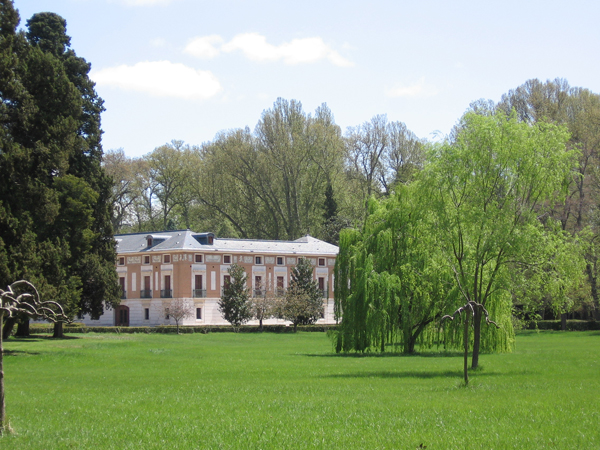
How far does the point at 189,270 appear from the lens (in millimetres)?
67438

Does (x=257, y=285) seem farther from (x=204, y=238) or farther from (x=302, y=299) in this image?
(x=302, y=299)

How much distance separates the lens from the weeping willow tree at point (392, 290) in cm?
3000

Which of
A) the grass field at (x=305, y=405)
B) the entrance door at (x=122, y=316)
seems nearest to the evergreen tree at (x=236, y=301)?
the entrance door at (x=122, y=316)

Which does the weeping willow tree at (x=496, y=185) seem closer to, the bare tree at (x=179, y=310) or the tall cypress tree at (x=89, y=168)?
the tall cypress tree at (x=89, y=168)

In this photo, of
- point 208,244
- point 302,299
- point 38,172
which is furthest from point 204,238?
point 38,172

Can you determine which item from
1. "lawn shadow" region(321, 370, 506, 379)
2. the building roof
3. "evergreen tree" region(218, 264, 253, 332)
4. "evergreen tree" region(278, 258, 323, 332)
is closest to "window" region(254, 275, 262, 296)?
the building roof

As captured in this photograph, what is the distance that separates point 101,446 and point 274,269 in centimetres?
6223

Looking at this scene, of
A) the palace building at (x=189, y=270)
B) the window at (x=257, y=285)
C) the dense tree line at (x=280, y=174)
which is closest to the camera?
the palace building at (x=189, y=270)

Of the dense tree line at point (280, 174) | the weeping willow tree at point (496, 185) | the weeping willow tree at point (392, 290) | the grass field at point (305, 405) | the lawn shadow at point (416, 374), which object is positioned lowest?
the lawn shadow at point (416, 374)

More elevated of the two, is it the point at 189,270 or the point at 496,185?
the point at 496,185

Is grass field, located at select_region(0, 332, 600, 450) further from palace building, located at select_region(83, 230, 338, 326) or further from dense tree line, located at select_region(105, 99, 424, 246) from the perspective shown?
dense tree line, located at select_region(105, 99, 424, 246)

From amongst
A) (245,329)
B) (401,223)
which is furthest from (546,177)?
(245,329)

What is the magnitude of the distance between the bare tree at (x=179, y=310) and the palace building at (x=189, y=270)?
743 millimetres

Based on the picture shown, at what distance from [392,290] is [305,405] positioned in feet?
52.5
